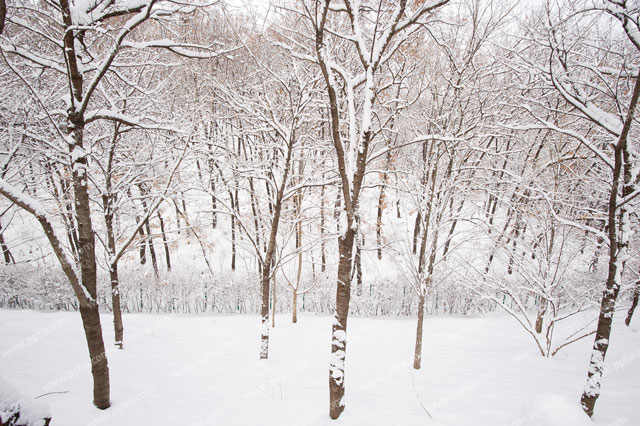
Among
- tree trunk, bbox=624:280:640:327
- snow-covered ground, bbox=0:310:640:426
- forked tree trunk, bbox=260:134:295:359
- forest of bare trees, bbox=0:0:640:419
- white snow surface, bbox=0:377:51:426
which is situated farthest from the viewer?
tree trunk, bbox=624:280:640:327

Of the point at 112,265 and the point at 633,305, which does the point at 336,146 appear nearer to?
the point at 112,265

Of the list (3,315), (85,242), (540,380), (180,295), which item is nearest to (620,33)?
(540,380)

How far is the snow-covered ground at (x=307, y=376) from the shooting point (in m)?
4.35

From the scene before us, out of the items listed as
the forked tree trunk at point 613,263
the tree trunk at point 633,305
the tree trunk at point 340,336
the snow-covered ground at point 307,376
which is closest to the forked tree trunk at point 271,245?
the snow-covered ground at point 307,376

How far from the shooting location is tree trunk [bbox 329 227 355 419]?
13.7ft

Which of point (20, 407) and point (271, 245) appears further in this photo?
point (271, 245)

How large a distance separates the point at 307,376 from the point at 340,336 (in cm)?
269

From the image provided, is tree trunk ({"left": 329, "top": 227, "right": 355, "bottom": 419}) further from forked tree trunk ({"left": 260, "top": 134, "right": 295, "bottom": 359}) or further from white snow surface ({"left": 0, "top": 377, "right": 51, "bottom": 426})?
white snow surface ({"left": 0, "top": 377, "right": 51, "bottom": 426})

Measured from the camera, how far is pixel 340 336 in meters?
4.24

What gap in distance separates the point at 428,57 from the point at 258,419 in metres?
8.40

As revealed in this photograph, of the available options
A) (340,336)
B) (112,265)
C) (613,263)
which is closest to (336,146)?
(340,336)

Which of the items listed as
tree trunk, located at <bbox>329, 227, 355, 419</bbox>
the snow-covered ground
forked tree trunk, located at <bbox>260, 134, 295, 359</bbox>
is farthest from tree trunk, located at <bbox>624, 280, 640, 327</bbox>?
forked tree trunk, located at <bbox>260, 134, 295, 359</bbox>

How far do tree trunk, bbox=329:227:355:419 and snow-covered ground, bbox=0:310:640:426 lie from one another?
313 millimetres

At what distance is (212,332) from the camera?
9.59m
